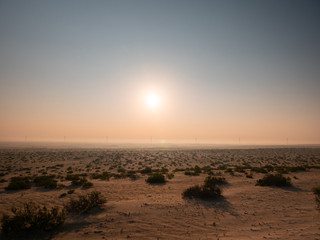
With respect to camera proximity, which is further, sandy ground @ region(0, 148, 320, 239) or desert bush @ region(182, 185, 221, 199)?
desert bush @ region(182, 185, 221, 199)

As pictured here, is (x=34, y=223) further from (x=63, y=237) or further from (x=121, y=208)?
(x=121, y=208)

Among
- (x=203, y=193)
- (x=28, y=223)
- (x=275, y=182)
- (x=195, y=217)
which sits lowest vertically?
(x=195, y=217)

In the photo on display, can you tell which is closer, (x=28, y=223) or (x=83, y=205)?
(x=28, y=223)

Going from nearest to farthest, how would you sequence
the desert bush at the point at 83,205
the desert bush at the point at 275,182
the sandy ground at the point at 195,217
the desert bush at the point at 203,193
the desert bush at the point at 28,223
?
the desert bush at the point at 28,223, the sandy ground at the point at 195,217, the desert bush at the point at 83,205, the desert bush at the point at 203,193, the desert bush at the point at 275,182

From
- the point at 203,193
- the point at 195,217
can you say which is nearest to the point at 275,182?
the point at 203,193

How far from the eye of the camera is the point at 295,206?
31.3ft

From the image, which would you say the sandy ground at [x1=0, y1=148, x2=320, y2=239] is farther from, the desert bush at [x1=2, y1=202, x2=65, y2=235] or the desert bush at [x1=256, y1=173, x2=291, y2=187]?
the desert bush at [x1=256, y1=173, x2=291, y2=187]

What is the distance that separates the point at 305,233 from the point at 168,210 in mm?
5967

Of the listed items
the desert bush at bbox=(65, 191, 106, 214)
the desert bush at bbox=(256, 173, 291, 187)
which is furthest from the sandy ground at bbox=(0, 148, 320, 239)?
the desert bush at bbox=(256, 173, 291, 187)

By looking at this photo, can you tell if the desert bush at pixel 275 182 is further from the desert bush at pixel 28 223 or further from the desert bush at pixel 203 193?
the desert bush at pixel 28 223

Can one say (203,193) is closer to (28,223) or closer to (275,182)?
(275,182)

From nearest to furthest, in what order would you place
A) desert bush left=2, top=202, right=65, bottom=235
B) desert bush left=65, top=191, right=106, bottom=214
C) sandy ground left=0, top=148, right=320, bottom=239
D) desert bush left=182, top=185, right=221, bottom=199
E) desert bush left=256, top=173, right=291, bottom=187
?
desert bush left=2, top=202, right=65, bottom=235
sandy ground left=0, top=148, right=320, bottom=239
desert bush left=65, top=191, right=106, bottom=214
desert bush left=182, top=185, right=221, bottom=199
desert bush left=256, top=173, right=291, bottom=187

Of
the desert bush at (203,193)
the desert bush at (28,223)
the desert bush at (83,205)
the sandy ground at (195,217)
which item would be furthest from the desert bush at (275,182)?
the desert bush at (28,223)

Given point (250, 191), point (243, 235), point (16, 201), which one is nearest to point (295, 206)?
point (250, 191)
